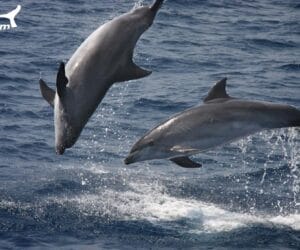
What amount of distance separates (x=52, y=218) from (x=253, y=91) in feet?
39.9

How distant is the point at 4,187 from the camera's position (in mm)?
18094

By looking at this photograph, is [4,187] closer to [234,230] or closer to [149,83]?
[234,230]

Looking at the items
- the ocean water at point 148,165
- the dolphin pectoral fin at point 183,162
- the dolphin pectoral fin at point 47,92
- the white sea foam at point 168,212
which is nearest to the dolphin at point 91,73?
the dolphin pectoral fin at point 47,92

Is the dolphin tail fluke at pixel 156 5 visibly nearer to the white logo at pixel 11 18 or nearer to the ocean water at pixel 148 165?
the ocean water at pixel 148 165

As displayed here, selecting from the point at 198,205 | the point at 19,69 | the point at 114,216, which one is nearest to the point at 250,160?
the point at 198,205

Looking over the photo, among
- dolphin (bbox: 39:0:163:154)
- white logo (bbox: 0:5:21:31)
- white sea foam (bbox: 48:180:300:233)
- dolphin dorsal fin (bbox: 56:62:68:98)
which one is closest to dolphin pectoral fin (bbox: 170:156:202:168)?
dolphin (bbox: 39:0:163:154)

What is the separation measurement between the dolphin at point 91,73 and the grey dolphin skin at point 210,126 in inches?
57.0

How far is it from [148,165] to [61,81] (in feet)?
45.1

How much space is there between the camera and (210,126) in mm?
8961

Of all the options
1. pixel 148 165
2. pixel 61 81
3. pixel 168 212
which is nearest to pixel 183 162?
pixel 61 81

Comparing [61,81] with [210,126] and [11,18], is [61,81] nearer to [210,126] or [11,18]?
[210,126]

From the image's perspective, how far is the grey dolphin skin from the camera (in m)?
8.96

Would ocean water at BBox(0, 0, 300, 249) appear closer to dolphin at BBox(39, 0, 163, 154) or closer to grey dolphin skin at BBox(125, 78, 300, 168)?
grey dolphin skin at BBox(125, 78, 300, 168)

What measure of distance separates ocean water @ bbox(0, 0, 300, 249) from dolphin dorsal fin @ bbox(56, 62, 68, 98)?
4774 millimetres
